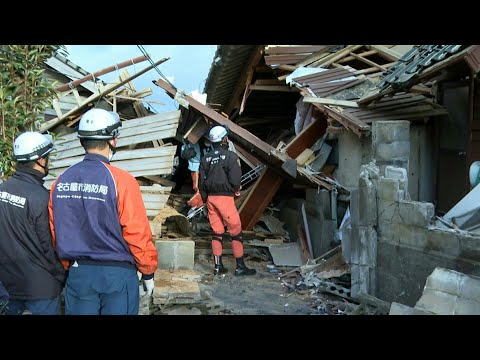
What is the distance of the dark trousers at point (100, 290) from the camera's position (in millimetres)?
3674

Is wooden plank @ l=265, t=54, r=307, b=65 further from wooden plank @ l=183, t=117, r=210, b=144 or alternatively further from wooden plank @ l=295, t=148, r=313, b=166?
wooden plank @ l=295, t=148, r=313, b=166

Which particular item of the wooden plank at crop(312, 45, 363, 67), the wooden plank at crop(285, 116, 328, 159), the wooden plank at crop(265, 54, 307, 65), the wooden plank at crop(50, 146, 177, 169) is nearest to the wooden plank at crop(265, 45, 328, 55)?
the wooden plank at crop(265, 54, 307, 65)

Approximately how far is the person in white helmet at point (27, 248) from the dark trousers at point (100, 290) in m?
0.29

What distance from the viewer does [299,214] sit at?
1080 cm

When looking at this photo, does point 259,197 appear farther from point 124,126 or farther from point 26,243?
point 26,243

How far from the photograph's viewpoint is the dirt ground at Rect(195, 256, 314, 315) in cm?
709

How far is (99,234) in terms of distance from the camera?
143 inches

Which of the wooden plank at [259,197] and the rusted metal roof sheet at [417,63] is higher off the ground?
the rusted metal roof sheet at [417,63]

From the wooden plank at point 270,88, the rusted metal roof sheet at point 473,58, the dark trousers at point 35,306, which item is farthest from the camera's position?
the wooden plank at point 270,88

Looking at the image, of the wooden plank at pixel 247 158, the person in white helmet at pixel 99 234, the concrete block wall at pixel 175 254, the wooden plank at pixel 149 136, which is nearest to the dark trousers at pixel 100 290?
the person in white helmet at pixel 99 234

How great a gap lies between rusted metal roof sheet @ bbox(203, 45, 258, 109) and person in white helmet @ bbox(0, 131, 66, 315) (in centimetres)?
686

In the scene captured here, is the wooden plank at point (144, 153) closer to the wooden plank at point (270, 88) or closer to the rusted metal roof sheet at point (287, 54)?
the rusted metal roof sheet at point (287, 54)

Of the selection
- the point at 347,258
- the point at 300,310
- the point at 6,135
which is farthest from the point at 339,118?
the point at 6,135

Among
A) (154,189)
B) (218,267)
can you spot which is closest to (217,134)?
(154,189)
